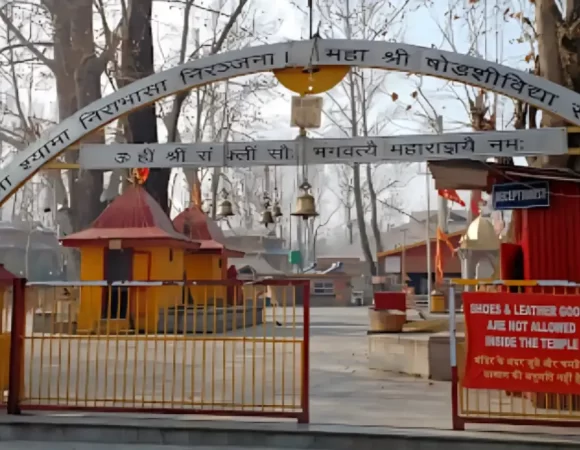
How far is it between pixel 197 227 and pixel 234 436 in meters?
20.0

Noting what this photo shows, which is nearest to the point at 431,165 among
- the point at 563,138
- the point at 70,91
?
the point at 563,138

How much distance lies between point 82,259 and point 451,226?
2013 inches

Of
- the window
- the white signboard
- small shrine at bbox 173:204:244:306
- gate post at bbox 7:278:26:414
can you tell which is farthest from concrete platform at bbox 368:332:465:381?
the window

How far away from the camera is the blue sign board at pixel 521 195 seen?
9.82 m

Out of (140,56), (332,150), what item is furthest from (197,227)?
(332,150)

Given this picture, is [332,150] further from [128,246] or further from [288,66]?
[128,246]

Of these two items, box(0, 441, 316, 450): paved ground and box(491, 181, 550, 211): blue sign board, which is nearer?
box(0, 441, 316, 450): paved ground

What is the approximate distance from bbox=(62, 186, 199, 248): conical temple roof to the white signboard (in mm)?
12368

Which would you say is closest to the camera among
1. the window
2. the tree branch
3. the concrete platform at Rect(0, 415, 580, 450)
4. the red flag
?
the concrete platform at Rect(0, 415, 580, 450)

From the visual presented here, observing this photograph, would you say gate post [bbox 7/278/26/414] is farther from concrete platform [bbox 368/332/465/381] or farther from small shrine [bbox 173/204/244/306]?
small shrine [bbox 173/204/244/306]

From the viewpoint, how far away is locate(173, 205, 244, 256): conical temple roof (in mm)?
27281

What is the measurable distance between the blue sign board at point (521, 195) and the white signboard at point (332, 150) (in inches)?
65.0

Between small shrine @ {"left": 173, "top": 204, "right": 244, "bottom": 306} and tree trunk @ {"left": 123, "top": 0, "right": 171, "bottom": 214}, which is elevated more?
tree trunk @ {"left": 123, "top": 0, "right": 171, "bottom": 214}

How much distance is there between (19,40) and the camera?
26141 mm
